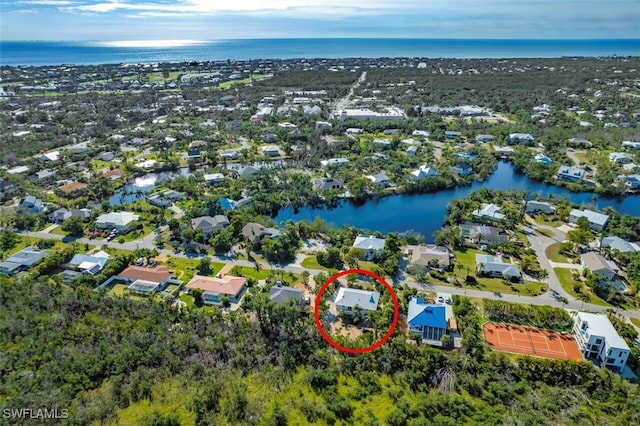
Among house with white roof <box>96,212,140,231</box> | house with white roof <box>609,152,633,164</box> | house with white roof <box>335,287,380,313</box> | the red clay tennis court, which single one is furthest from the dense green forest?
house with white roof <box>609,152,633,164</box>

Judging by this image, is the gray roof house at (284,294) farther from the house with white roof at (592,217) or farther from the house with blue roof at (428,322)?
the house with white roof at (592,217)

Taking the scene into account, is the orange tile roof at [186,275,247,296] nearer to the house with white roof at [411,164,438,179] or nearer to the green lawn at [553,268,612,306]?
the green lawn at [553,268,612,306]

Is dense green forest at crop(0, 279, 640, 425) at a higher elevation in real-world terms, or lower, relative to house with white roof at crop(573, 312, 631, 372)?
lower

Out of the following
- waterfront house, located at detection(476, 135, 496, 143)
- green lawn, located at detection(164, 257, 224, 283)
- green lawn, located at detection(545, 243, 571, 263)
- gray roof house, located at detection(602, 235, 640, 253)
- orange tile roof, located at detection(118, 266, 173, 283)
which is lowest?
green lawn, located at detection(164, 257, 224, 283)

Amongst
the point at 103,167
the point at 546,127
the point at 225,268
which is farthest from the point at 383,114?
the point at 225,268

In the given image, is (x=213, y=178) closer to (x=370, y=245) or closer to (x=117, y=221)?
(x=117, y=221)

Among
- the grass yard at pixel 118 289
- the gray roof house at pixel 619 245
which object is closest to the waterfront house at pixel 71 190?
the grass yard at pixel 118 289
